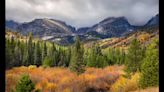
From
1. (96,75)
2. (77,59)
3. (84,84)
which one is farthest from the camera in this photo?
(96,75)

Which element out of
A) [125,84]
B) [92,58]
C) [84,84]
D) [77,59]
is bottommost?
[84,84]

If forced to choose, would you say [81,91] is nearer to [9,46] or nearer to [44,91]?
[44,91]

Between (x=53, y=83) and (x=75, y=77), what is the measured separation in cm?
330

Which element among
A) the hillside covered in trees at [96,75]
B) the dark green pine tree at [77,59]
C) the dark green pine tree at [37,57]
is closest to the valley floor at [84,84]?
the hillside covered in trees at [96,75]

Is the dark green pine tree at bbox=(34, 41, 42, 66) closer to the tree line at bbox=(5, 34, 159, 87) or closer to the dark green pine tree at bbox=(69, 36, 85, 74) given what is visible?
the tree line at bbox=(5, 34, 159, 87)

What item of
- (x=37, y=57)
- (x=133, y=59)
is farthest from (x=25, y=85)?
(x=37, y=57)

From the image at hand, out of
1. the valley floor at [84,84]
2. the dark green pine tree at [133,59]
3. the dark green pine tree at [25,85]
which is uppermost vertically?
the dark green pine tree at [133,59]

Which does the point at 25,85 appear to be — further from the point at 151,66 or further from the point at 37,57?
the point at 37,57

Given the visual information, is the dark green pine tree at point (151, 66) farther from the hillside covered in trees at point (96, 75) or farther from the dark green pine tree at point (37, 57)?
the dark green pine tree at point (37, 57)

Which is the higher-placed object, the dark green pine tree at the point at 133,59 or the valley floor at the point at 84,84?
the dark green pine tree at the point at 133,59

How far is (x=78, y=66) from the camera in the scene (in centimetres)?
5072

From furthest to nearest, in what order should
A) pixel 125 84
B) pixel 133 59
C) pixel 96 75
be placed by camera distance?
1. pixel 96 75
2. pixel 125 84
3. pixel 133 59

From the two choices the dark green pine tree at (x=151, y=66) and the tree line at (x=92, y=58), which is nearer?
the dark green pine tree at (x=151, y=66)
